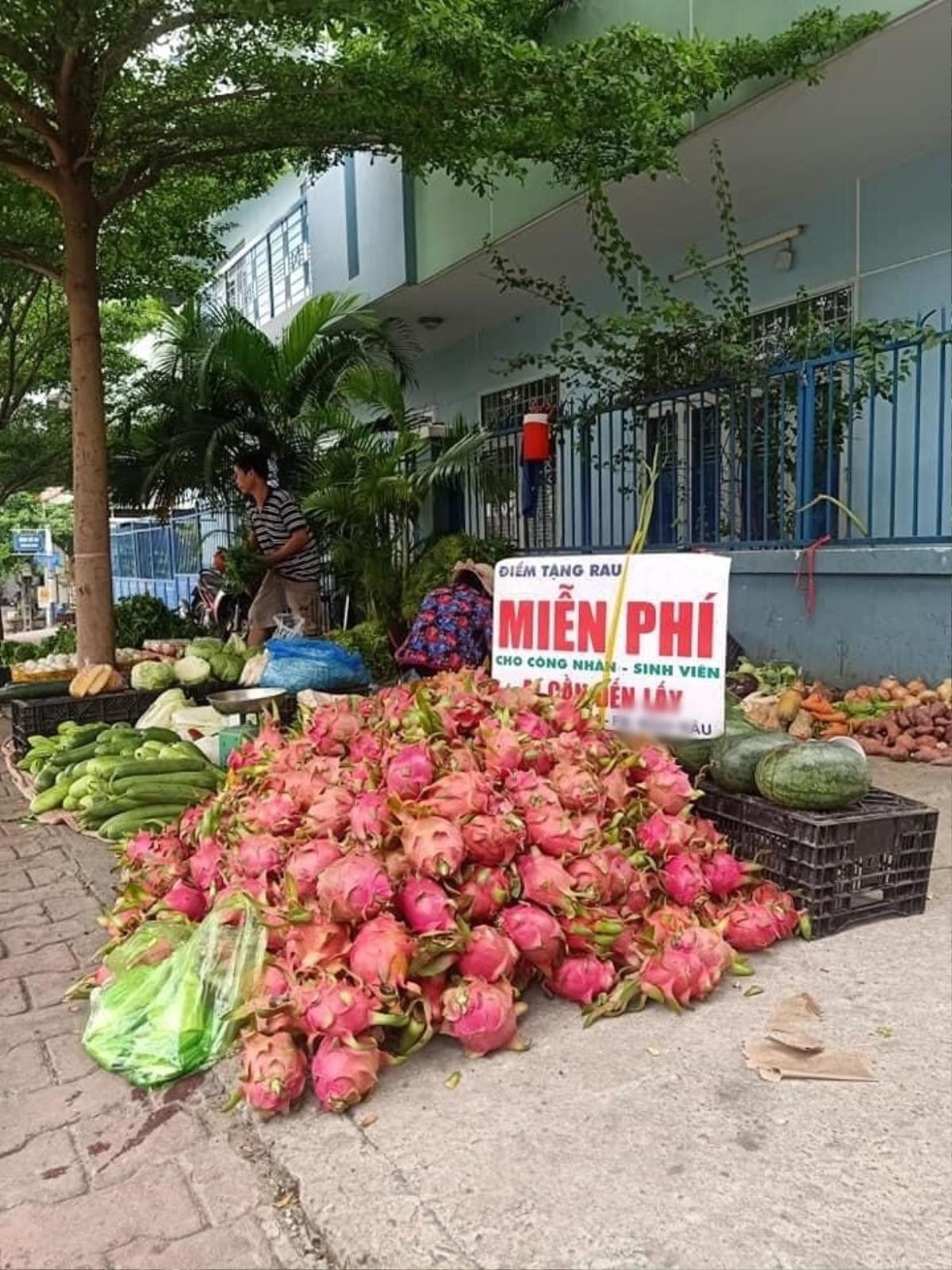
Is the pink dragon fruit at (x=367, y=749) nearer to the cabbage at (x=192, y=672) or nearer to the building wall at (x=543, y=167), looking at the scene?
the cabbage at (x=192, y=672)

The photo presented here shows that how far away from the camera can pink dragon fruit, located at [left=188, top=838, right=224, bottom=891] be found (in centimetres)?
279

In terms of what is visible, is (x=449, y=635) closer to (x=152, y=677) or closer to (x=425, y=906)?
(x=152, y=677)

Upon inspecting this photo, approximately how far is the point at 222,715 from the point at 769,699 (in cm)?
310

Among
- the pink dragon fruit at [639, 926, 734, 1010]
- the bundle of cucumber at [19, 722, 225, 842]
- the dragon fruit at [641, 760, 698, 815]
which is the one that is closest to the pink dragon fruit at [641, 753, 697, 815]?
the dragon fruit at [641, 760, 698, 815]

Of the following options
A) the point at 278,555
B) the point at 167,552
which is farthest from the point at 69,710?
the point at 167,552

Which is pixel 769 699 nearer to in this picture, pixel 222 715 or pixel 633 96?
pixel 222 715

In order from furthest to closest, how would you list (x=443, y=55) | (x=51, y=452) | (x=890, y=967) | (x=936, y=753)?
(x=51, y=452) → (x=936, y=753) → (x=443, y=55) → (x=890, y=967)

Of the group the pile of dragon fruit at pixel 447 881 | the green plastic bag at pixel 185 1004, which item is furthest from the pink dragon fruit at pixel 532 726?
the green plastic bag at pixel 185 1004

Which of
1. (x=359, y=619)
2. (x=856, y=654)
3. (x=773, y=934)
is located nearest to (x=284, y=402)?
(x=359, y=619)

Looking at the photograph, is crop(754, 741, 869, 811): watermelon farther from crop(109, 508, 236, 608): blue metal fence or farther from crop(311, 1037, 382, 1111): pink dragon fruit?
crop(109, 508, 236, 608): blue metal fence

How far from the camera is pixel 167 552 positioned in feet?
70.1

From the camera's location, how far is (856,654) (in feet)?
20.7

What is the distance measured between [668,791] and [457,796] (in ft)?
2.33

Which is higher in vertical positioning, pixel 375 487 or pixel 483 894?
pixel 375 487
